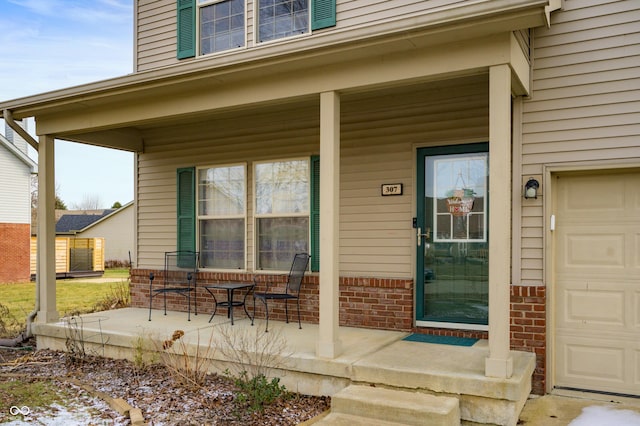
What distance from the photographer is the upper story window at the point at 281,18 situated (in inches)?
250

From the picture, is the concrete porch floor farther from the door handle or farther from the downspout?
the door handle

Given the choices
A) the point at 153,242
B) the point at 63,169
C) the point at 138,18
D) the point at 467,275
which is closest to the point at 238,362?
the point at 467,275

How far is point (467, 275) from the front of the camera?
5.25m

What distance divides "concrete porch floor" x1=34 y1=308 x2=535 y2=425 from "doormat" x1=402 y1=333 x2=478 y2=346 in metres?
0.11

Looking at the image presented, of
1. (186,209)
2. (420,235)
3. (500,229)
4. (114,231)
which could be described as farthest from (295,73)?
(114,231)

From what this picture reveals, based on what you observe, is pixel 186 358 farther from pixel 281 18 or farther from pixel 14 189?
pixel 14 189

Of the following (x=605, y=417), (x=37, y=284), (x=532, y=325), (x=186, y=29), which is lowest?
(x=605, y=417)

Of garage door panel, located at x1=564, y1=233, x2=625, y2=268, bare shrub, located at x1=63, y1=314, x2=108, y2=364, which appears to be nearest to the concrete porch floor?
bare shrub, located at x1=63, y1=314, x2=108, y2=364

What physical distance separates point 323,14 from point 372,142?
5.52 feet

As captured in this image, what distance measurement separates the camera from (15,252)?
17625 mm

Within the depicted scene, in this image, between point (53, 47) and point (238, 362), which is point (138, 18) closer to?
point (238, 362)

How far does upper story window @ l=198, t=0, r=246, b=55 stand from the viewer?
6.82m

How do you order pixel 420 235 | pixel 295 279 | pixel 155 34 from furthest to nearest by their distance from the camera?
pixel 155 34 → pixel 295 279 → pixel 420 235

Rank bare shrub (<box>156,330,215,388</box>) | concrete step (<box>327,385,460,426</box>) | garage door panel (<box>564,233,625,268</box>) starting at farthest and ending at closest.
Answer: bare shrub (<box>156,330,215,388</box>) → garage door panel (<box>564,233,625,268</box>) → concrete step (<box>327,385,460,426</box>)
